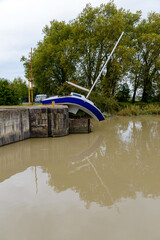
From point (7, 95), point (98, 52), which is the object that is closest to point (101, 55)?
point (98, 52)

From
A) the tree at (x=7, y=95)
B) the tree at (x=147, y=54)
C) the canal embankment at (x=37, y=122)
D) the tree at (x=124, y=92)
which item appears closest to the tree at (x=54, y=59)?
the tree at (x=147, y=54)

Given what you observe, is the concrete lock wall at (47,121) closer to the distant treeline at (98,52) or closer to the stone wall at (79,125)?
the stone wall at (79,125)

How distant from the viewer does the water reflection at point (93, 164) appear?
4.46 metres

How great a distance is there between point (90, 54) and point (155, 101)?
1188 centimetres

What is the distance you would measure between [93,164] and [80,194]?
79.9 inches

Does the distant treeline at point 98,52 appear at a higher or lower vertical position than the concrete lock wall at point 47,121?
higher

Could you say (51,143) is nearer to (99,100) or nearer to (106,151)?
(106,151)

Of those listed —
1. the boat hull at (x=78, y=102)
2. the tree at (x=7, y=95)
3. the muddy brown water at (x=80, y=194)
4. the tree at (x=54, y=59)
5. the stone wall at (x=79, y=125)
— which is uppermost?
the tree at (x=54, y=59)

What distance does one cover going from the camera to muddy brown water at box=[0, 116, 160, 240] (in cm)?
311

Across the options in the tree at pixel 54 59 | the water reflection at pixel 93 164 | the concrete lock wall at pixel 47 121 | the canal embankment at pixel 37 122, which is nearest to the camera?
the water reflection at pixel 93 164

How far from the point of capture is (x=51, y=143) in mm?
9094

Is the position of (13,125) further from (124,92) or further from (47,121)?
(124,92)

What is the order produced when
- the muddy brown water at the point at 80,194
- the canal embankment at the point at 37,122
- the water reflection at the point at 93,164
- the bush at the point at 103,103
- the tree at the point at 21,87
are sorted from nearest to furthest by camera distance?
1. the muddy brown water at the point at 80,194
2. the water reflection at the point at 93,164
3. the canal embankment at the point at 37,122
4. the bush at the point at 103,103
5. the tree at the point at 21,87

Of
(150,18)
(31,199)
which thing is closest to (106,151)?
(31,199)
